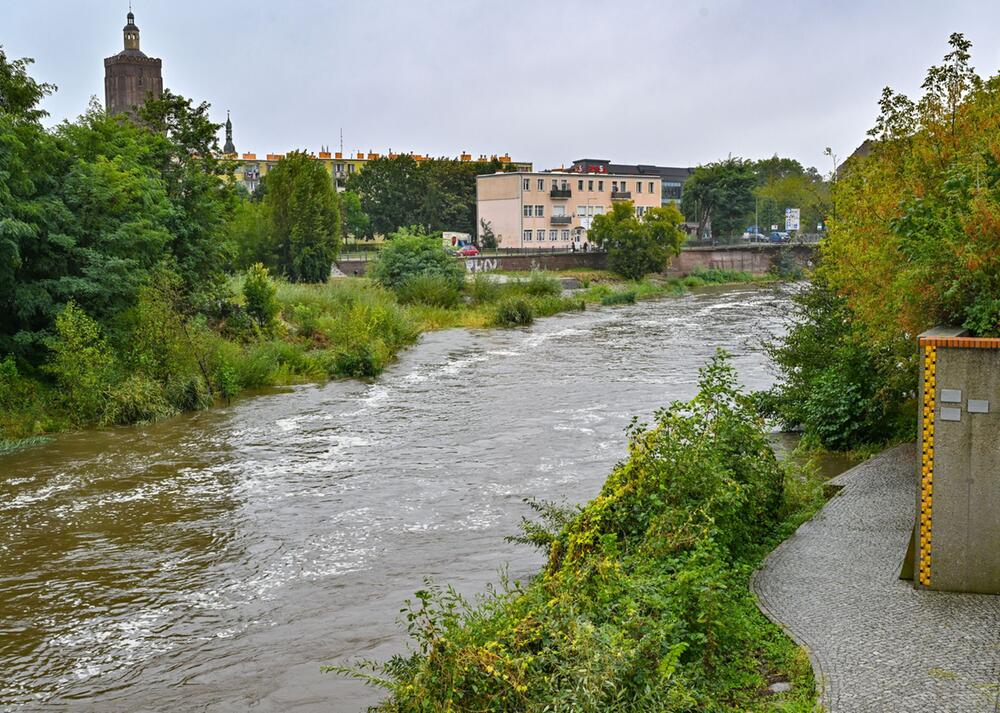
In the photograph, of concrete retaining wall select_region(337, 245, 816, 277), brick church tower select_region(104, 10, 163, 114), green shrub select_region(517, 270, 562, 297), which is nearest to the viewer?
green shrub select_region(517, 270, 562, 297)

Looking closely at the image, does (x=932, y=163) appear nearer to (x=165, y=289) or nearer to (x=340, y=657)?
(x=340, y=657)

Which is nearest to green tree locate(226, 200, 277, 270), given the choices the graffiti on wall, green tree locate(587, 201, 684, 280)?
the graffiti on wall

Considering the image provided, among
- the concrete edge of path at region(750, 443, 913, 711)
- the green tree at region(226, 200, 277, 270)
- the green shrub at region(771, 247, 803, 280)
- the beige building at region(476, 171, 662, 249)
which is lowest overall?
the concrete edge of path at region(750, 443, 913, 711)

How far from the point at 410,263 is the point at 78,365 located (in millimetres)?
29618

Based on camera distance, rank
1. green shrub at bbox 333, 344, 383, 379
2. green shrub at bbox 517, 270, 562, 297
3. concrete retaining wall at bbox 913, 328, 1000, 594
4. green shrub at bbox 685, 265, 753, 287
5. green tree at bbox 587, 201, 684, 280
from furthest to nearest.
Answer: green shrub at bbox 685, 265, 753, 287 → green tree at bbox 587, 201, 684, 280 → green shrub at bbox 517, 270, 562, 297 → green shrub at bbox 333, 344, 383, 379 → concrete retaining wall at bbox 913, 328, 1000, 594

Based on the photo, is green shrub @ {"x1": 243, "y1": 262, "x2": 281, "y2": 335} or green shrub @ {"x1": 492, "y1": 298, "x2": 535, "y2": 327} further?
green shrub @ {"x1": 492, "y1": 298, "x2": 535, "y2": 327}

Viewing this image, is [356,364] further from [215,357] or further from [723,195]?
[723,195]

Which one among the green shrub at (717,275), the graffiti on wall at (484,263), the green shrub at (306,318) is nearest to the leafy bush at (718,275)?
the green shrub at (717,275)

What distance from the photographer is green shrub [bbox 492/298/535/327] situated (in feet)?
158

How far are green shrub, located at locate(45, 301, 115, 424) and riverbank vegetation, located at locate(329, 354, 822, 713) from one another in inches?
554

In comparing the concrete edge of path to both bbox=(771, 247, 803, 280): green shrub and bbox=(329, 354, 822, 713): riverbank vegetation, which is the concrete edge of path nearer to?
bbox=(329, 354, 822, 713): riverbank vegetation

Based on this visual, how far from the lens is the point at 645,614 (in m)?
8.26

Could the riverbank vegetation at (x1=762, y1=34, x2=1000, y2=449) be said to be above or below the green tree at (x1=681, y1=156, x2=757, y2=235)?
below

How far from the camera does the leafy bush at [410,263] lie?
171 ft
